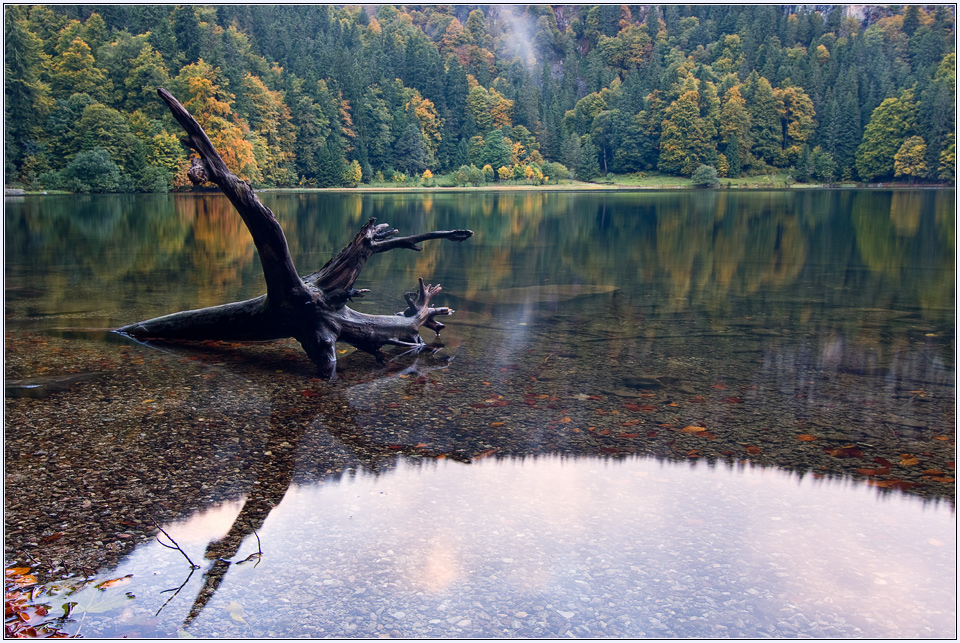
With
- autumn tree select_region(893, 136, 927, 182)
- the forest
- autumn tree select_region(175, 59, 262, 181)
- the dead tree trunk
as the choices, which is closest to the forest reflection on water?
the dead tree trunk

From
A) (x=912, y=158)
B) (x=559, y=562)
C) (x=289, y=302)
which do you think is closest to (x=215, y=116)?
(x=289, y=302)

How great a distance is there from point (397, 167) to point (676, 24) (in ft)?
317

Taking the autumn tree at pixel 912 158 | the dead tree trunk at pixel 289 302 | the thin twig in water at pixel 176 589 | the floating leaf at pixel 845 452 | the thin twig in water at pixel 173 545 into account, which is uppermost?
the autumn tree at pixel 912 158

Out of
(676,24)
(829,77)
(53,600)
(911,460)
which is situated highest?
(676,24)

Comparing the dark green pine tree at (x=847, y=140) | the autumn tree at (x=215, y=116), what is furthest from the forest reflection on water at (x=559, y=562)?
the dark green pine tree at (x=847, y=140)

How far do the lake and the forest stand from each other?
6368 cm

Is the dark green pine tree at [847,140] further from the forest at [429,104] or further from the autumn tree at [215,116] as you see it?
the autumn tree at [215,116]

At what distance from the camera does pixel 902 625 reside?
421cm

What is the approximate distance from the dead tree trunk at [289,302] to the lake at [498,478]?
33 cm

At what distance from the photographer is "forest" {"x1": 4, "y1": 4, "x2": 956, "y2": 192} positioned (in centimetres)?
6906

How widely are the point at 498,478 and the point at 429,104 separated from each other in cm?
12614

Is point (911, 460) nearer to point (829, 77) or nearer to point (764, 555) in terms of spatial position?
point (764, 555)

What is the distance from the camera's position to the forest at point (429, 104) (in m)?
69.1

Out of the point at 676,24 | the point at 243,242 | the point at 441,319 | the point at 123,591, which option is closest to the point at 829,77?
the point at 676,24
